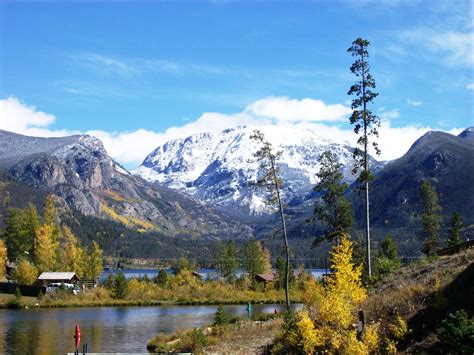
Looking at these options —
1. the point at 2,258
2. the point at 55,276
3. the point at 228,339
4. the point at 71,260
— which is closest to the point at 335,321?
the point at 228,339

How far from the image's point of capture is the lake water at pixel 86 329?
47.3 meters

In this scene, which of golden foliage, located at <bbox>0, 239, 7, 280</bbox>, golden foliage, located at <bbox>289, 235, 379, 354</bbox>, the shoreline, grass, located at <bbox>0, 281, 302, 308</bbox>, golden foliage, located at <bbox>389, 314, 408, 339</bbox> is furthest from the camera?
golden foliage, located at <bbox>0, 239, 7, 280</bbox>

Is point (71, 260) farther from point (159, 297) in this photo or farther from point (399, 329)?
point (399, 329)

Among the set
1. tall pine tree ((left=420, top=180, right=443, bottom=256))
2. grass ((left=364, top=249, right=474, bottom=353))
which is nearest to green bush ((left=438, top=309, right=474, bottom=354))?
grass ((left=364, top=249, right=474, bottom=353))

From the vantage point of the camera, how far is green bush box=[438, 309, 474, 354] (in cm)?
2136

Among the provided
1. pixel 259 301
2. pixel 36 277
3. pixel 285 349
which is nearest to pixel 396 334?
pixel 285 349

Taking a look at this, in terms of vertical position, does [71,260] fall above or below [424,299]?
below

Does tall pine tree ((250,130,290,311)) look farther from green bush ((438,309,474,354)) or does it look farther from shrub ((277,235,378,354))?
green bush ((438,309,474,354))

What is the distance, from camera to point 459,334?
21.7 metres

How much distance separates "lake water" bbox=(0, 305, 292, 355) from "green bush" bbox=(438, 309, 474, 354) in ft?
93.8

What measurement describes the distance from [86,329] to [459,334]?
4739 cm

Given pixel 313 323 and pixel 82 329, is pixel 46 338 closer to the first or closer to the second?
pixel 82 329

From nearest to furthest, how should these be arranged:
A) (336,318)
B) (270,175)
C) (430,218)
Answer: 1. (336,318)
2. (270,175)
3. (430,218)

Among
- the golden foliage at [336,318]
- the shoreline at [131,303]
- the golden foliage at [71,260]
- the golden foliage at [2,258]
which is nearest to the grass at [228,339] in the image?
the golden foliage at [336,318]
